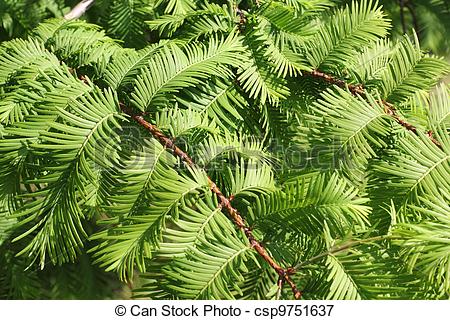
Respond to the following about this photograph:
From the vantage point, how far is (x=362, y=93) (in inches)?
27.1

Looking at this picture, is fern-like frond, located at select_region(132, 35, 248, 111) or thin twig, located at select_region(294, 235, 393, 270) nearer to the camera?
thin twig, located at select_region(294, 235, 393, 270)

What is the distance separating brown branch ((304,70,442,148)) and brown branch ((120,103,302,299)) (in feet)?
0.74

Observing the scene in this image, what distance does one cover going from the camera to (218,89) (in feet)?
2.29

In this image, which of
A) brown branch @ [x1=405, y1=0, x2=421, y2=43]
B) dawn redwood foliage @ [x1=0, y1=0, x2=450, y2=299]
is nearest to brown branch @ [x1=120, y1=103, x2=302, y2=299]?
dawn redwood foliage @ [x1=0, y1=0, x2=450, y2=299]

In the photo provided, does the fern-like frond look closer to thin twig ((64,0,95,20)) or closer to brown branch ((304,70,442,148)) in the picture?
brown branch ((304,70,442,148))

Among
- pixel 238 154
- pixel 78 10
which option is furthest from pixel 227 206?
pixel 78 10

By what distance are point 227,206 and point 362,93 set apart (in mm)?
249

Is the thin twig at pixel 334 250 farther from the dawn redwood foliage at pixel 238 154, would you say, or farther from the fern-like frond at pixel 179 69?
the fern-like frond at pixel 179 69

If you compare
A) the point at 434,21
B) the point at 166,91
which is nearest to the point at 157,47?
the point at 166,91

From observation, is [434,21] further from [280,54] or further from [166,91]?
[166,91]

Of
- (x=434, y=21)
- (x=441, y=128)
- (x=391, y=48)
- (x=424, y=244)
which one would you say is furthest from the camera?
(x=434, y=21)

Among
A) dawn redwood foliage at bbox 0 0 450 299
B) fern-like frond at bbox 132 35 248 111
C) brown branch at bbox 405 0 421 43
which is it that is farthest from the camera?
brown branch at bbox 405 0 421 43

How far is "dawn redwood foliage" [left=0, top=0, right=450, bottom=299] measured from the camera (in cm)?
53

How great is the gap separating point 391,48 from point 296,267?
1.28ft
